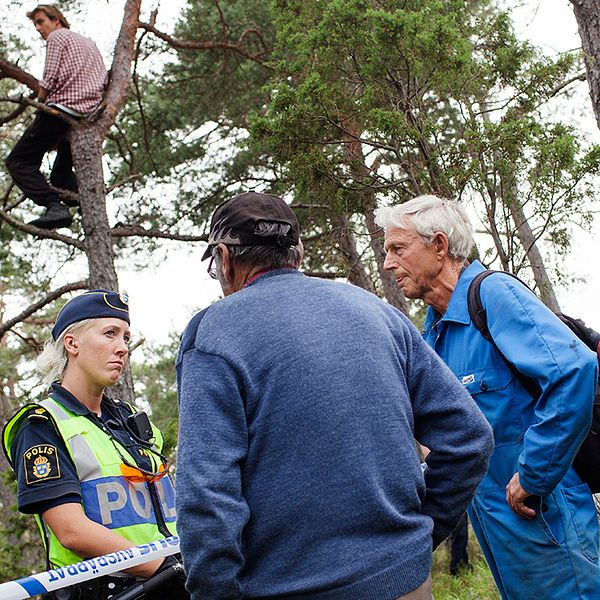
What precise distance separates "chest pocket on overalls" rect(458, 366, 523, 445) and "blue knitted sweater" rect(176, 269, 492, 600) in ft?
2.68

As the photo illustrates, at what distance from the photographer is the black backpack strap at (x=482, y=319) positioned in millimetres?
2588

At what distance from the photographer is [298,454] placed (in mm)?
1729

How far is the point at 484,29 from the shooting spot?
22.0 feet

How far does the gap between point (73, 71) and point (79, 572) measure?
6.13 m

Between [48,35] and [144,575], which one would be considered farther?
[48,35]

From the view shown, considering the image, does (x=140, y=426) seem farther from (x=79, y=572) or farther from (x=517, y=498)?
(x=517, y=498)

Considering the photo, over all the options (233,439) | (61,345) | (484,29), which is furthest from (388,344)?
(484,29)

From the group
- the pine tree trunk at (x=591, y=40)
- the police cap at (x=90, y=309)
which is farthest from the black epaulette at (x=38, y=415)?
the pine tree trunk at (x=591, y=40)

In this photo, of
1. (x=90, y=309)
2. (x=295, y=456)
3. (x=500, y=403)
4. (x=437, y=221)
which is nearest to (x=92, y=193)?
(x=90, y=309)

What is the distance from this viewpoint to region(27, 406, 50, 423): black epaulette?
2705 mm

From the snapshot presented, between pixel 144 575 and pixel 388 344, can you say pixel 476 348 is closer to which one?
pixel 388 344

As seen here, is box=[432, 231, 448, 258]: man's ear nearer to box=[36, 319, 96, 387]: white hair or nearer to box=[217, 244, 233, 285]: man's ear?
box=[217, 244, 233, 285]: man's ear

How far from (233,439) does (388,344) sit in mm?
473

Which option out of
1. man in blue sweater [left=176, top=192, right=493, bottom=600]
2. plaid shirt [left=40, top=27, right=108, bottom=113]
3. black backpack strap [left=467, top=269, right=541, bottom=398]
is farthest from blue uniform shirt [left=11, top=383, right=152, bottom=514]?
plaid shirt [left=40, top=27, right=108, bottom=113]
